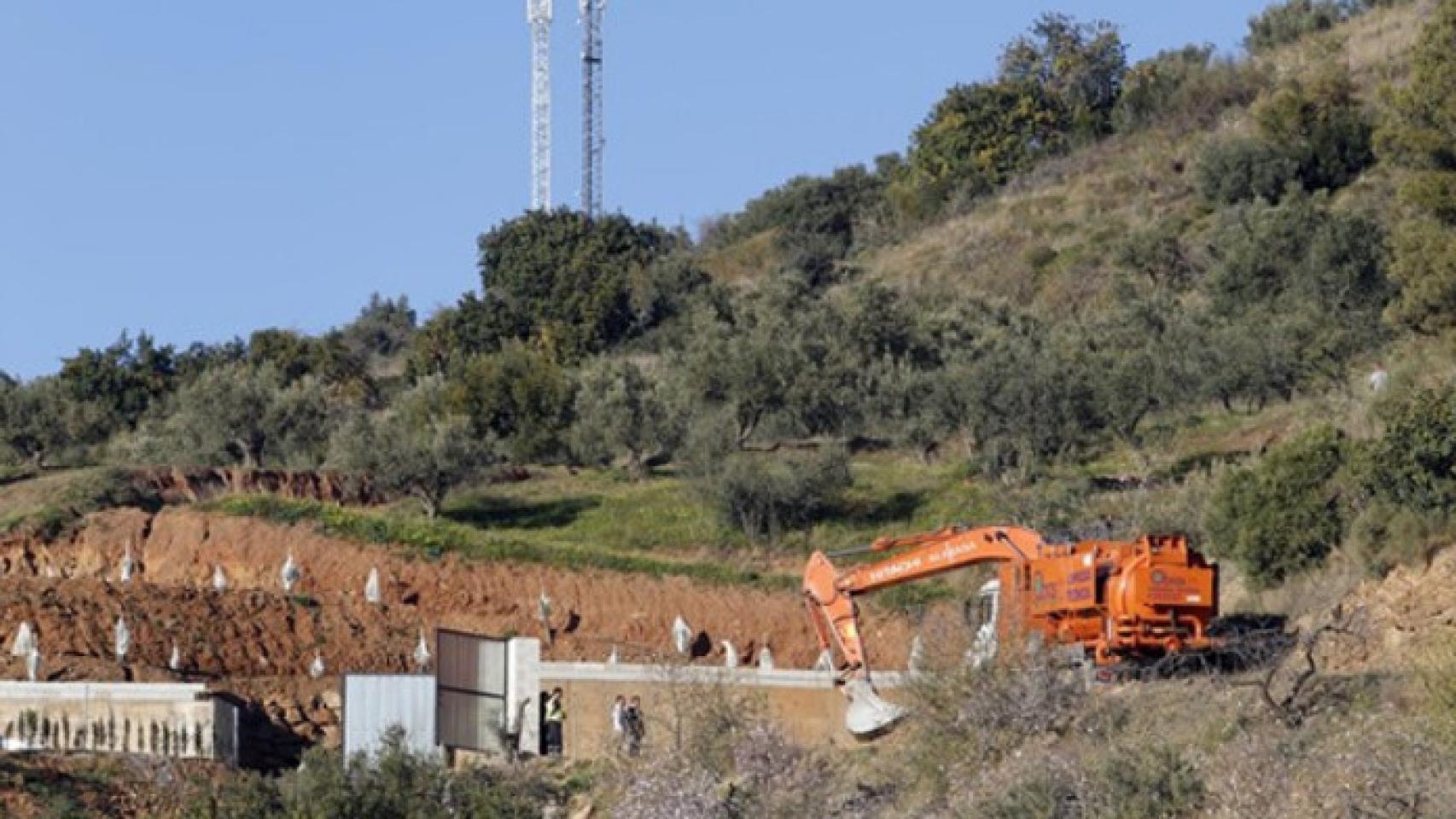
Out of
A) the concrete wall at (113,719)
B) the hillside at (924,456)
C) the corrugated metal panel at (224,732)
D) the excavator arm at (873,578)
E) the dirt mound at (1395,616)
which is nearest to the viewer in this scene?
the hillside at (924,456)

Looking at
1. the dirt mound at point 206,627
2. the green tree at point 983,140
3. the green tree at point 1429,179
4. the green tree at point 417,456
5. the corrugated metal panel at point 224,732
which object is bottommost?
the corrugated metal panel at point 224,732

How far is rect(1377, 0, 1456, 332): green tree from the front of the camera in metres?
44.3

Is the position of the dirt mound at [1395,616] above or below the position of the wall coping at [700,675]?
above

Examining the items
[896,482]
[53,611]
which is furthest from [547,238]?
[53,611]

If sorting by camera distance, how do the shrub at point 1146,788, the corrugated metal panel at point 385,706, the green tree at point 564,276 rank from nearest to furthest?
the shrub at point 1146,788 → the corrugated metal panel at point 385,706 → the green tree at point 564,276

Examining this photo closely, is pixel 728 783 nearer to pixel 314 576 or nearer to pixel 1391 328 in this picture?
pixel 314 576

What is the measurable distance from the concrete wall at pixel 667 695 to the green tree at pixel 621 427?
19.7 metres

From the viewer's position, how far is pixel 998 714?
31.4 meters

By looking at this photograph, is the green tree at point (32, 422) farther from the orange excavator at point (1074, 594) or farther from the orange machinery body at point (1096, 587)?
the orange machinery body at point (1096, 587)

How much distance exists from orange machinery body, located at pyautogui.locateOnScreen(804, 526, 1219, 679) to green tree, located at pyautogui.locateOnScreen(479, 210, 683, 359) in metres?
45.1

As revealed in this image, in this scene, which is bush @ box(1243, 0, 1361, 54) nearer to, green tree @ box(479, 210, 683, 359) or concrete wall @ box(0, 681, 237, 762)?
green tree @ box(479, 210, 683, 359)

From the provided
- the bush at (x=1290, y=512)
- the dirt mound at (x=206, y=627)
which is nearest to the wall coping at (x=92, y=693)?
the dirt mound at (x=206, y=627)

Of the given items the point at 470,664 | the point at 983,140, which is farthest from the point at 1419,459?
the point at 983,140

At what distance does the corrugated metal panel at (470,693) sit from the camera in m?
38.2
